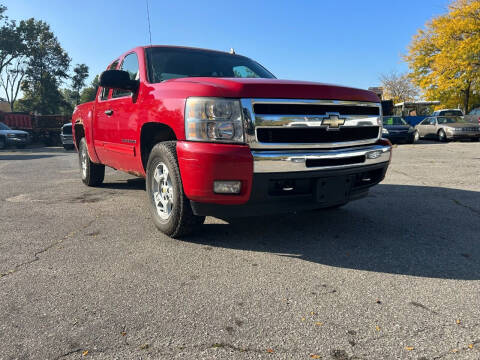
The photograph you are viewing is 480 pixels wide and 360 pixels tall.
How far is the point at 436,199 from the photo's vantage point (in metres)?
4.93

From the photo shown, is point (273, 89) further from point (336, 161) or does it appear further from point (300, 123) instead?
point (336, 161)

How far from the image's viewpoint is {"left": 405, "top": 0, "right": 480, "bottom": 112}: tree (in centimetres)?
2562

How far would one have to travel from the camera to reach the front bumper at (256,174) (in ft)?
8.95

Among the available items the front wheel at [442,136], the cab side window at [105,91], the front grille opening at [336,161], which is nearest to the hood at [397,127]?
the front wheel at [442,136]

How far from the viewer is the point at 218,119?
9.07 feet

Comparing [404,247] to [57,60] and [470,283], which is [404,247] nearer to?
[470,283]

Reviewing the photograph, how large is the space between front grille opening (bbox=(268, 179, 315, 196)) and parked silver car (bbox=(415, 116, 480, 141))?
16.6 metres

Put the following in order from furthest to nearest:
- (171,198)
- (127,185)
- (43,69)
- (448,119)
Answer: (43,69), (448,119), (127,185), (171,198)

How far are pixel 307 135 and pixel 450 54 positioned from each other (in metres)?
29.3

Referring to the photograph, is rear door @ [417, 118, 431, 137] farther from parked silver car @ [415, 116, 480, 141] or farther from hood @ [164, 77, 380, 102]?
hood @ [164, 77, 380, 102]

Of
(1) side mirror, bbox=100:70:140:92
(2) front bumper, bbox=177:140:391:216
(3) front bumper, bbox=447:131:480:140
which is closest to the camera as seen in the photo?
(2) front bumper, bbox=177:140:391:216

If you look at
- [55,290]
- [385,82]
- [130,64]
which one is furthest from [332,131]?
[385,82]

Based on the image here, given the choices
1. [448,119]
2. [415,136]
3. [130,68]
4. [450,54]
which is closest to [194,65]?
[130,68]

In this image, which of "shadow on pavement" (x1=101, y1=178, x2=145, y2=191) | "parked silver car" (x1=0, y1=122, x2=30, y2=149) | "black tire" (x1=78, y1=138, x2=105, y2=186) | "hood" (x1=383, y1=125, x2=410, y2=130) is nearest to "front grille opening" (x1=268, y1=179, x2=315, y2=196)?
"shadow on pavement" (x1=101, y1=178, x2=145, y2=191)
